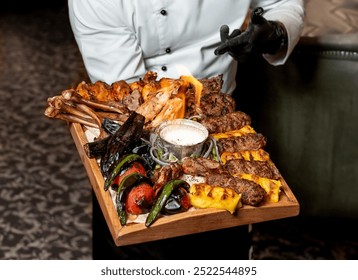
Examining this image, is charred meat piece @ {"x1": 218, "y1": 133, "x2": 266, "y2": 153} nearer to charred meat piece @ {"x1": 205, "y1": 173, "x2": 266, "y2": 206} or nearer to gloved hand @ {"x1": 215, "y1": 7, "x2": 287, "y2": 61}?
charred meat piece @ {"x1": 205, "y1": 173, "x2": 266, "y2": 206}

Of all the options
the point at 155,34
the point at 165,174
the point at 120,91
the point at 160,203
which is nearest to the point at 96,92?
the point at 120,91

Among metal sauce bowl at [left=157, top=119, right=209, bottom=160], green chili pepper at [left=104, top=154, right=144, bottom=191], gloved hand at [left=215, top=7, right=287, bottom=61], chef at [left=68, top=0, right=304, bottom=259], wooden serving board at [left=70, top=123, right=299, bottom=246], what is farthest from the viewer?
chef at [left=68, top=0, right=304, bottom=259]

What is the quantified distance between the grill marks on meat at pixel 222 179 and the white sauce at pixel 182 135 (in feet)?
0.25

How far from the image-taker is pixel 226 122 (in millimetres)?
2141

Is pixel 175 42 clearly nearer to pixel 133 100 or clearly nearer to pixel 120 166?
pixel 133 100

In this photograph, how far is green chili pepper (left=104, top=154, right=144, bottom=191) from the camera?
1.86m

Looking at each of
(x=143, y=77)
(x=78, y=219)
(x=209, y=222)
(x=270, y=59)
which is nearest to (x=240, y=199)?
(x=209, y=222)

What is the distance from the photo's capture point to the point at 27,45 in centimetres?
543

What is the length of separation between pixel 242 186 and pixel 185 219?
189mm

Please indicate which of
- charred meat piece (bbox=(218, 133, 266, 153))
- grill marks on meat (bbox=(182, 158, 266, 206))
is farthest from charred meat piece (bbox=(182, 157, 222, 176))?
charred meat piece (bbox=(218, 133, 266, 153))

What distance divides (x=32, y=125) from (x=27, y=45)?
1293 mm

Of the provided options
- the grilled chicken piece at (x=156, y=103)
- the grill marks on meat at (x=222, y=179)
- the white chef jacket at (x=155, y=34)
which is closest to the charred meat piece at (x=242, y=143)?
the grill marks on meat at (x=222, y=179)

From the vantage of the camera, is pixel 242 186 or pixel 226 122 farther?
pixel 226 122

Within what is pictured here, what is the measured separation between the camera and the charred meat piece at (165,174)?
1.86 metres
